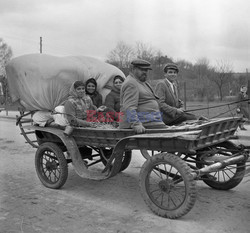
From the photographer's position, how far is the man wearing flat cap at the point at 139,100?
4.55 m

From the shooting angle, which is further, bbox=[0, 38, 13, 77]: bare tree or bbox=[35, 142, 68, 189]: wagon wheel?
bbox=[0, 38, 13, 77]: bare tree

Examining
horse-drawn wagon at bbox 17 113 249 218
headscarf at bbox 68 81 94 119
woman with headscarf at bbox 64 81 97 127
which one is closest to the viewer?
horse-drawn wagon at bbox 17 113 249 218

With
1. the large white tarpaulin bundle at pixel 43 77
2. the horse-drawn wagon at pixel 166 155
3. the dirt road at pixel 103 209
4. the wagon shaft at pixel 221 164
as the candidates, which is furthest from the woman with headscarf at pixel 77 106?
the wagon shaft at pixel 221 164

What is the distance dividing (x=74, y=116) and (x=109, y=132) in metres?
0.78

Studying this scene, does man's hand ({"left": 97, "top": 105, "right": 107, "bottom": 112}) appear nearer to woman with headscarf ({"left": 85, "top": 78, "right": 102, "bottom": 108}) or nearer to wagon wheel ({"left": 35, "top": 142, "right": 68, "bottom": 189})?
woman with headscarf ({"left": 85, "top": 78, "right": 102, "bottom": 108})

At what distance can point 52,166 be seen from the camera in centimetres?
560

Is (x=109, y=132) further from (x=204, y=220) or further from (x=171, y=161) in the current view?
(x=204, y=220)

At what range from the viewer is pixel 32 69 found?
18.3ft

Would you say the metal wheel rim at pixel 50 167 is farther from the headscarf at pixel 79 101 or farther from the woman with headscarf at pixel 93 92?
the woman with headscarf at pixel 93 92

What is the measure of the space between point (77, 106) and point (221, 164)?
92.2 inches

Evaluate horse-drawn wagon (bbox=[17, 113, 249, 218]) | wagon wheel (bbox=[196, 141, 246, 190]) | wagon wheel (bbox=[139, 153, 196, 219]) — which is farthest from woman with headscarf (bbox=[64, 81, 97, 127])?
wagon wheel (bbox=[196, 141, 246, 190])

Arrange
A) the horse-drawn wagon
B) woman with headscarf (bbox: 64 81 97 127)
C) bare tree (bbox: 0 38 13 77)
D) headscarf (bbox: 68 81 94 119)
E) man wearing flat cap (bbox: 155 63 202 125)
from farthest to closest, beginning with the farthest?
bare tree (bbox: 0 38 13 77) → man wearing flat cap (bbox: 155 63 202 125) → headscarf (bbox: 68 81 94 119) → woman with headscarf (bbox: 64 81 97 127) → the horse-drawn wagon

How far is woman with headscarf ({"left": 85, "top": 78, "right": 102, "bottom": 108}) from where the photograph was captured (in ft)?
19.0

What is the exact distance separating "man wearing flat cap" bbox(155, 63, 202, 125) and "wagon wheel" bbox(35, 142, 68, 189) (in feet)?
5.68
